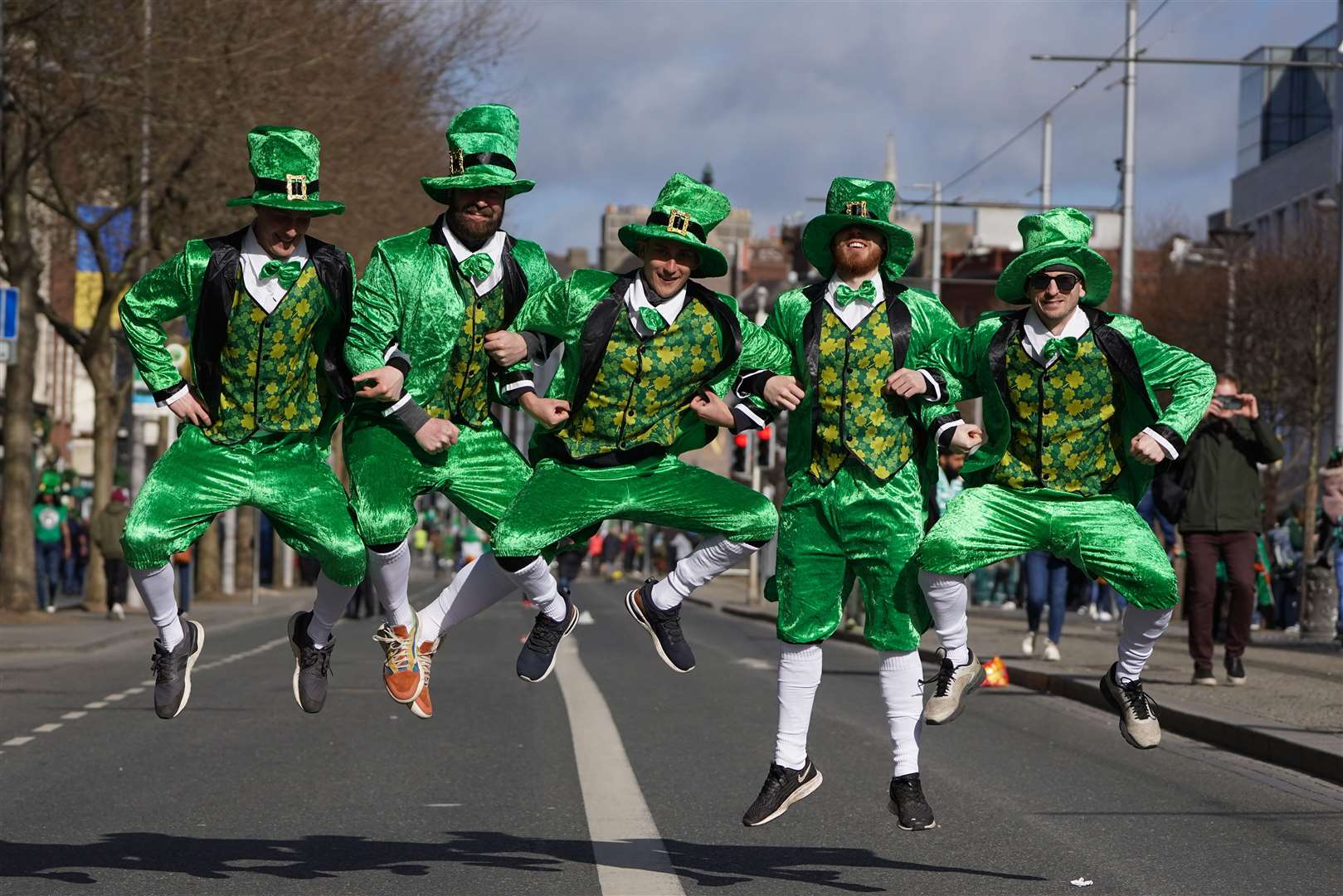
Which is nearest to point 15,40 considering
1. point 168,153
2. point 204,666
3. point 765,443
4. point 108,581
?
point 168,153

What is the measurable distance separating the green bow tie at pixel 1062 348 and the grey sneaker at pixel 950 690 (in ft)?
3.85

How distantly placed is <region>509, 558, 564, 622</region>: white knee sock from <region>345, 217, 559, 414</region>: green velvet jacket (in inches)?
28.8

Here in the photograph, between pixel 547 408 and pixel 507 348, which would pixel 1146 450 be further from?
pixel 507 348

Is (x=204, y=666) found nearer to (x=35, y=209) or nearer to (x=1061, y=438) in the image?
(x=1061, y=438)

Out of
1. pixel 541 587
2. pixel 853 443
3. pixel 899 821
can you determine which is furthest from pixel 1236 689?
pixel 541 587

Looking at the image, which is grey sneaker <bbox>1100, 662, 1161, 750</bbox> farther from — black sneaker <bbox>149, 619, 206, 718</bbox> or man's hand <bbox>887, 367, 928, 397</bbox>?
black sneaker <bbox>149, 619, 206, 718</bbox>

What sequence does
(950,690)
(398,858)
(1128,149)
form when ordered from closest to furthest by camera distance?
(950,690), (398,858), (1128,149)

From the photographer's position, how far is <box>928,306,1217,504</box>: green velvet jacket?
8.25 meters

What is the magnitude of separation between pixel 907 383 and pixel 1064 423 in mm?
641

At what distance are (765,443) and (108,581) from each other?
10.8 metres

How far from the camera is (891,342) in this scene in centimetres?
827

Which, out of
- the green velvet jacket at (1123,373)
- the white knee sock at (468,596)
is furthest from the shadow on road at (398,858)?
the green velvet jacket at (1123,373)

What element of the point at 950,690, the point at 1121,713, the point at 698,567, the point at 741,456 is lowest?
the point at 1121,713

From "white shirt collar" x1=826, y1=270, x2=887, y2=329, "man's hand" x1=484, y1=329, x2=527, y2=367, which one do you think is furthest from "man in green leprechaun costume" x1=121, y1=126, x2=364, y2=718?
"white shirt collar" x1=826, y1=270, x2=887, y2=329
